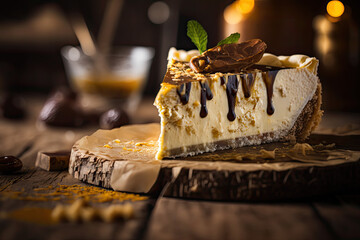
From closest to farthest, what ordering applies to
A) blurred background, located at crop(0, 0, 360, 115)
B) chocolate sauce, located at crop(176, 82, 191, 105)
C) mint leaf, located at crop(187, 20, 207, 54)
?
chocolate sauce, located at crop(176, 82, 191, 105)
mint leaf, located at crop(187, 20, 207, 54)
blurred background, located at crop(0, 0, 360, 115)

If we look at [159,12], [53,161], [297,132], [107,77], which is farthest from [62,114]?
[159,12]

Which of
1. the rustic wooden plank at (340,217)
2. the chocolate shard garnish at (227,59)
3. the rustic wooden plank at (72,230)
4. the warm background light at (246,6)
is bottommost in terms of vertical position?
the rustic wooden plank at (72,230)

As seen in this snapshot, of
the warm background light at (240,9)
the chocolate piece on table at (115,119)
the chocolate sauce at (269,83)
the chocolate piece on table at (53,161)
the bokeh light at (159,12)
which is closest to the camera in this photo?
the chocolate piece on table at (53,161)

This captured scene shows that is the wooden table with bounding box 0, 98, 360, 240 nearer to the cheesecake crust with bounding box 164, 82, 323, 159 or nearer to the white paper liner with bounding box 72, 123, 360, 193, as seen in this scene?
the white paper liner with bounding box 72, 123, 360, 193

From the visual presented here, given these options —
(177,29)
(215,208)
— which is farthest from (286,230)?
(177,29)

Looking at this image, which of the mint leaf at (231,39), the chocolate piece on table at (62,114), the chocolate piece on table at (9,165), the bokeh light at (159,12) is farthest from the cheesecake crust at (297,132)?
the bokeh light at (159,12)

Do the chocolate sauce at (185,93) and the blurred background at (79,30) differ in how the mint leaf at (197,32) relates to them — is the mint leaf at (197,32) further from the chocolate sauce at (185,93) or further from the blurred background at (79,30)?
the blurred background at (79,30)

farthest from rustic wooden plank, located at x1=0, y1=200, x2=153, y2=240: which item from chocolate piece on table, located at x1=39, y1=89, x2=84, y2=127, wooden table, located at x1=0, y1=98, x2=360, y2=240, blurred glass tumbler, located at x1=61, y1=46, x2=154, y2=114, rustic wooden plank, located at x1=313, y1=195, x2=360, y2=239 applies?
blurred glass tumbler, located at x1=61, y1=46, x2=154, y2=114
